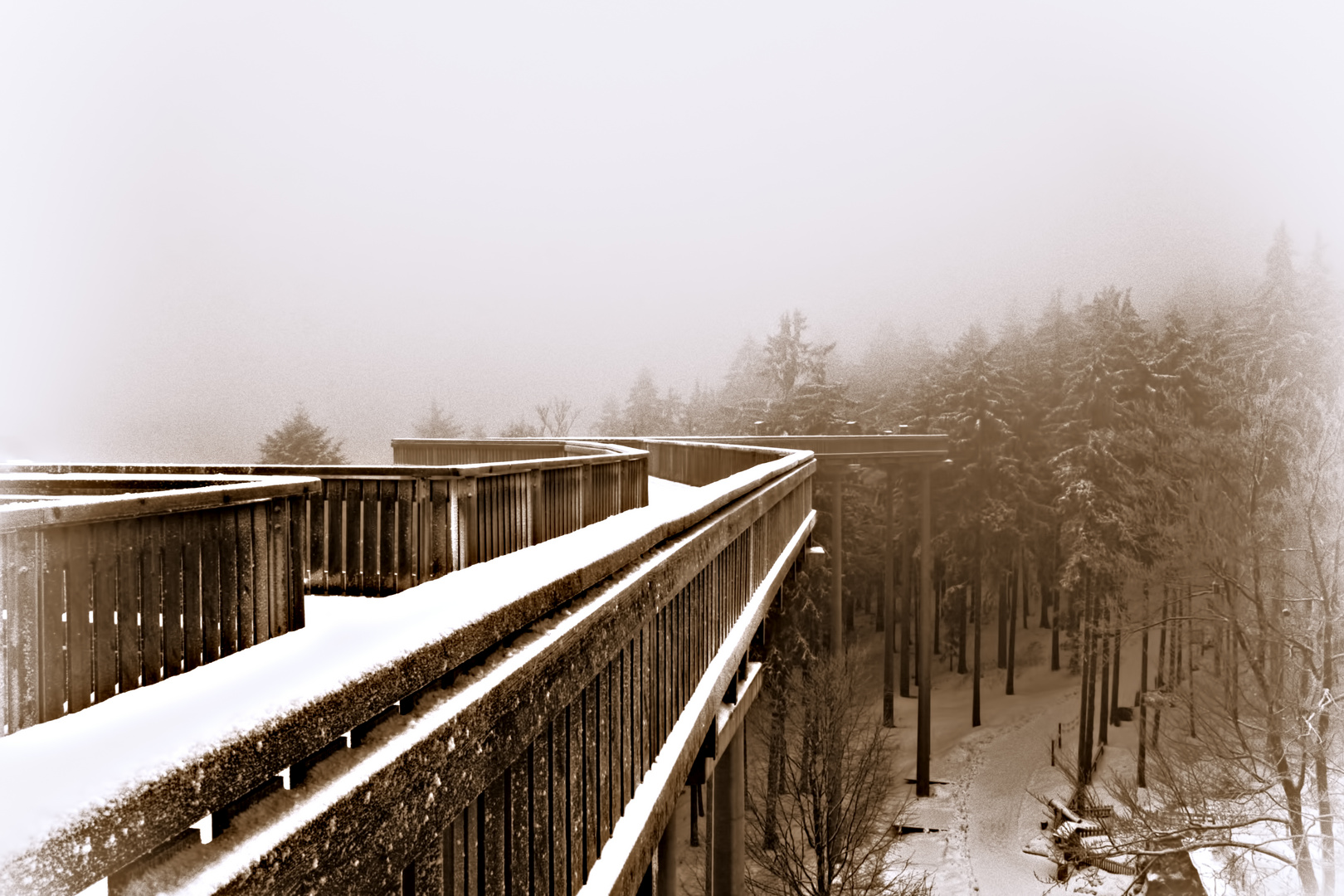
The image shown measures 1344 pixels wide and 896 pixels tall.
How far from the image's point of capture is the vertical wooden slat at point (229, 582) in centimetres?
529

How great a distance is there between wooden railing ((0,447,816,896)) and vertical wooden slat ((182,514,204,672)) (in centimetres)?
248

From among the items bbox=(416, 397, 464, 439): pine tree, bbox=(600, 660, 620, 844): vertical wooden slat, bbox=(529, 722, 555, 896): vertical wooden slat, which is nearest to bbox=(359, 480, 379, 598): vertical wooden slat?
bbox=(600, 660, 620, 844): vertical wooden slat

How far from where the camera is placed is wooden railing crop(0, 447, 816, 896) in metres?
1.12

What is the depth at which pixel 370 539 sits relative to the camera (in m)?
9.04

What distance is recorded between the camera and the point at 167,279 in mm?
157625

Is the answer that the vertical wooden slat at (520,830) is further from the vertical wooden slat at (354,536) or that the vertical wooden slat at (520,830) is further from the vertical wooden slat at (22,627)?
the vertical wooden slat at (354,536)

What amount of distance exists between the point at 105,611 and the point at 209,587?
0.83 meters

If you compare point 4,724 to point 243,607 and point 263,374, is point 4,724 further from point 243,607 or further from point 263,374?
point 263,374

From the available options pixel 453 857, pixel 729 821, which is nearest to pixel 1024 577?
pixel 729 821

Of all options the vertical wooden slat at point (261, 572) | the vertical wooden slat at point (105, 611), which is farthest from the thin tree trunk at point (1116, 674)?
the vertical wooden slat at point (105, 611)

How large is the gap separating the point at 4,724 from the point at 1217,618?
2897 cm

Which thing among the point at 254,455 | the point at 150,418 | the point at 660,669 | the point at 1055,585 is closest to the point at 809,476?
the point at 660,669

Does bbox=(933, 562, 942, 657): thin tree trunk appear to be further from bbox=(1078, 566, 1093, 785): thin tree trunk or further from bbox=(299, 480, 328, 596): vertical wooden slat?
bbox=(299, 480, 328, 596): vertical wooden slat

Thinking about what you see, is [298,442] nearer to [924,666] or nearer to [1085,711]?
[924,666]
